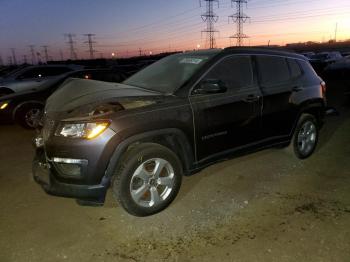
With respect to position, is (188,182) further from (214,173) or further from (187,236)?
(187,236)

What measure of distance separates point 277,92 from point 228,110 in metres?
1.04

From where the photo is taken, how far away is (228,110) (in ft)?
14.1

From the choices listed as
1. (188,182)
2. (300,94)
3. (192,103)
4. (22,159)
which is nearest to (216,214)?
(188,182)

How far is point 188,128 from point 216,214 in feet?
3.30

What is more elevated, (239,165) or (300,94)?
(300,94)

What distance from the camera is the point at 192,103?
4.00 meters

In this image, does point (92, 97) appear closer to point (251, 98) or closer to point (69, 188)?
point (69, 188)

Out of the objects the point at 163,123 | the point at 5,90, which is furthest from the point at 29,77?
the point at 163,123

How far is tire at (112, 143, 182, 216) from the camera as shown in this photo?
3.57 m

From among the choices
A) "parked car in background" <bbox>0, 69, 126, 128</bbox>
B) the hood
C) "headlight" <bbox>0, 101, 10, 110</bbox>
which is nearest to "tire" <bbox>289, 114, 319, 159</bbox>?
the hood

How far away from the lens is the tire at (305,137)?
5.42 meters

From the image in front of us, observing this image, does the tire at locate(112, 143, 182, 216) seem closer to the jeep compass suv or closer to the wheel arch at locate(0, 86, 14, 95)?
the jeep compass suv

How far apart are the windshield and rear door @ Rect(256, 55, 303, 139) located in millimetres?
877

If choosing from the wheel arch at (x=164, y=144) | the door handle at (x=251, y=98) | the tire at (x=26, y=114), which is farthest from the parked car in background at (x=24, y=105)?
the door handle at (x=251, y=98)
